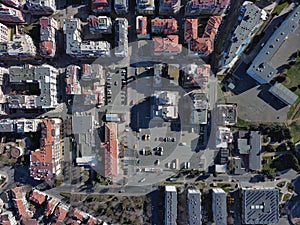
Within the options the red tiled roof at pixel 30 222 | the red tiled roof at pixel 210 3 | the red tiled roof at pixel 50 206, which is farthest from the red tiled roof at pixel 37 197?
the red tiled roof at pixel 210 3

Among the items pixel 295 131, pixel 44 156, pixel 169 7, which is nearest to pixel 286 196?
pixel 295 131

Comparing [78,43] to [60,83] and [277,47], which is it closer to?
[60,83]

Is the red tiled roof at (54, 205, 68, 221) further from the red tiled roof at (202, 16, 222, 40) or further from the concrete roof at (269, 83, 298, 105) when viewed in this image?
the concrete roof at (269, 83, 298, 105)

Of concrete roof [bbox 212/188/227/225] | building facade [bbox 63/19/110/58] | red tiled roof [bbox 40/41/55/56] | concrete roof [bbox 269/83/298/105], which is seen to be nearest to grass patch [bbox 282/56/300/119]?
concrete roof [bbox 269/83/298/105]

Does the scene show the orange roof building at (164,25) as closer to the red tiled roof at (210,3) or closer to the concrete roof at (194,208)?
the red tiled roof at (210,3)

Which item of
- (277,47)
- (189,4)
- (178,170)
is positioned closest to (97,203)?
(178,170)

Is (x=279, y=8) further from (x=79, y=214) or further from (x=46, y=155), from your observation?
(x=79, y=214)
